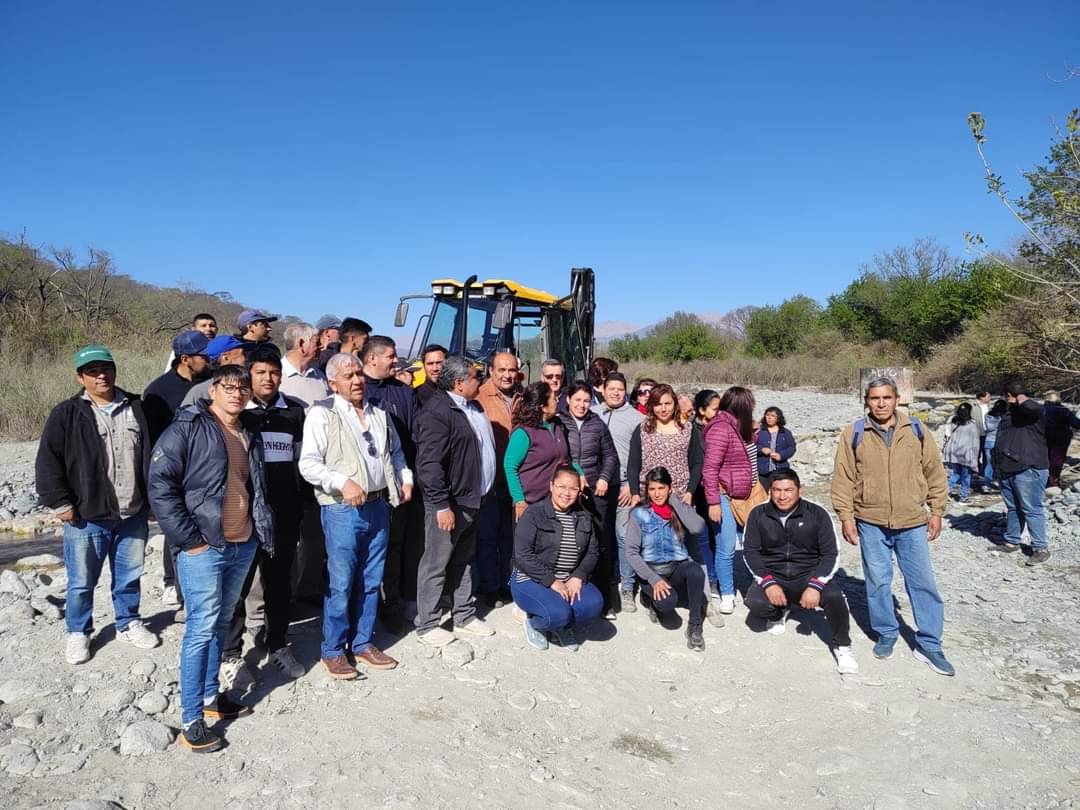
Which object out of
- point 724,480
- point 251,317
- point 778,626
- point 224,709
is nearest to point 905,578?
point 778,626

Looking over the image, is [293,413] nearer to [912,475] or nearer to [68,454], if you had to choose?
[68,454]

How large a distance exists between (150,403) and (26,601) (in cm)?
207

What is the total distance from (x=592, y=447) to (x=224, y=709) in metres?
2.97

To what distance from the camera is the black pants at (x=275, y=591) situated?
163 inches

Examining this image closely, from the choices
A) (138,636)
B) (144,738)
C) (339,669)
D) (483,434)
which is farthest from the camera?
(483,434)

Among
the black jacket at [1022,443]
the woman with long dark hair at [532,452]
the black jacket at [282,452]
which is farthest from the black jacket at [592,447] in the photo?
the black jacket at [1022,443]

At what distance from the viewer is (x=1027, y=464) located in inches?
301

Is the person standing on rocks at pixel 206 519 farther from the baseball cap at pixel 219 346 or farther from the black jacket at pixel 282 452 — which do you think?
the baseball cap at pixel 219 346

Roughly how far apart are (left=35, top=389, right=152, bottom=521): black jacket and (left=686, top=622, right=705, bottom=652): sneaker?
3.93 meters

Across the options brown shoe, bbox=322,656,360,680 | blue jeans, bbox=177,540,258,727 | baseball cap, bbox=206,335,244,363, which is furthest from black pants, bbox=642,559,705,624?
baseball cap, bbox=206,335,244,363

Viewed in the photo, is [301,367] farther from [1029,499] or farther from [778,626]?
[1029,499]

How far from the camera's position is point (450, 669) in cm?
448

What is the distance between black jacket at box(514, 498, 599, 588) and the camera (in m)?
4.91

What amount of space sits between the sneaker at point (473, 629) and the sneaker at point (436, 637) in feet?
0.52
